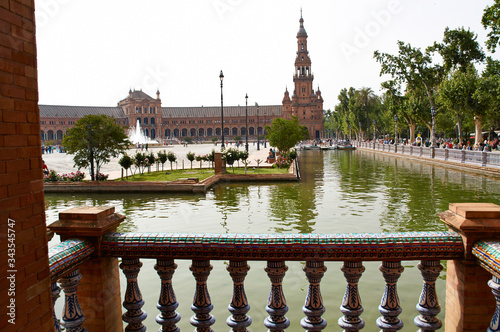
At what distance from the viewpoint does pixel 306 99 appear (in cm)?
13025

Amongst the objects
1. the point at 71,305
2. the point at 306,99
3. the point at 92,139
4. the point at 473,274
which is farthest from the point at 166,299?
the point at 306,99

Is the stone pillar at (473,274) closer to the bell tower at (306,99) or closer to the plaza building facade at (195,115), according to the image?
the plaza building facade at (195,115)

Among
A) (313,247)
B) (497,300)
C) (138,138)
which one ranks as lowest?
(497,300)

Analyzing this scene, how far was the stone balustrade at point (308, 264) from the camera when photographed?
287cm

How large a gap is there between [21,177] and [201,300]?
1601mm

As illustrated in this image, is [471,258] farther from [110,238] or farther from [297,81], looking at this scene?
[297,81]

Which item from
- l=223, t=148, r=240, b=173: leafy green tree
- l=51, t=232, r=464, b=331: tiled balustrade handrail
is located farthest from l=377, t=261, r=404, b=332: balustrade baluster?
l=223, t=148, r=240, b=173: leafy green tree

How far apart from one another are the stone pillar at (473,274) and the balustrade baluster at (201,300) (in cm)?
178

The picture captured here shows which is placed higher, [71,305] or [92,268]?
[92,268]

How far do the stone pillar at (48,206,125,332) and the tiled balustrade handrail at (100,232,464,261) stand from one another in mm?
370

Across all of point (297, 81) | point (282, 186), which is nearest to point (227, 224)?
point (282, 186)

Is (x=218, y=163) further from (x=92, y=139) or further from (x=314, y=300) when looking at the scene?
(x=314, y=300)

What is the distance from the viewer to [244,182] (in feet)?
82.9

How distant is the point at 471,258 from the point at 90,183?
22013 millimetres
